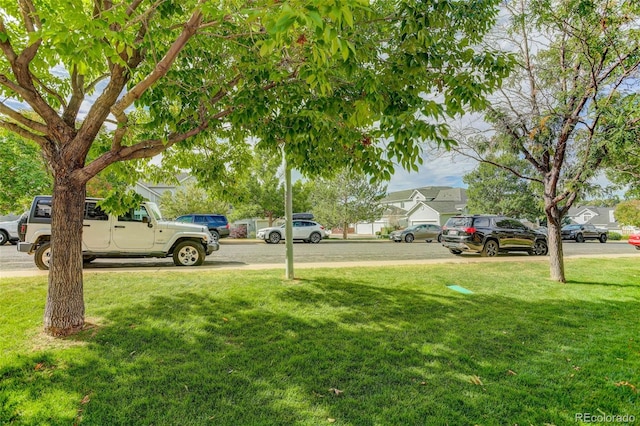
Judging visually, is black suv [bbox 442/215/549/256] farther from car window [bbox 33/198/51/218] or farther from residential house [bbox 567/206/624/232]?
residential house [bbox 567/206/624/232]

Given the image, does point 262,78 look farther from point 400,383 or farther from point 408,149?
point 400,383

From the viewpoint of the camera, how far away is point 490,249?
13570 millimetres

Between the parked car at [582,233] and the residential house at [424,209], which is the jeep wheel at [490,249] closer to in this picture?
the parked car at [582,233]

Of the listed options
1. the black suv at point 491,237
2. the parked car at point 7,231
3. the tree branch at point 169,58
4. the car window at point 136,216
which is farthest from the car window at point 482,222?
the parked car at point 7,231

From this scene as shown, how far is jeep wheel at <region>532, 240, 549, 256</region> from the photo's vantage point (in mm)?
14281

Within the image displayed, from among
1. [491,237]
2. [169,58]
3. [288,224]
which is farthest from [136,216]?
[491,237]

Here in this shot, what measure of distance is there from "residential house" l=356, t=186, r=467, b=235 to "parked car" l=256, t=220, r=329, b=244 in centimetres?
1711

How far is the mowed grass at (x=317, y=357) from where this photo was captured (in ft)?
8.90

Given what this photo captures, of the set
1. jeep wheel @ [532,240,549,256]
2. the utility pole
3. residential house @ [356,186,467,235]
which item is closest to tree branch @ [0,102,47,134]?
the utility pole

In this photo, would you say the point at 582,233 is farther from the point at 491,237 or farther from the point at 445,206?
the point at 491,237

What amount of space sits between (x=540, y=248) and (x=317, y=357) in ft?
47.6

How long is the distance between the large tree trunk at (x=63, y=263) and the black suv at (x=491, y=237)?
42.6 ft

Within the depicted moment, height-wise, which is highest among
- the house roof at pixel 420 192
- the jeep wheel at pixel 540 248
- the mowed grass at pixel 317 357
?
the house roof at pixel 420 192

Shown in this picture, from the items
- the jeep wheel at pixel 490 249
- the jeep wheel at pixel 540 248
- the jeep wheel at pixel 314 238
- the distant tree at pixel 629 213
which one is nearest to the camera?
the jeep wheel at pixel 490 249
